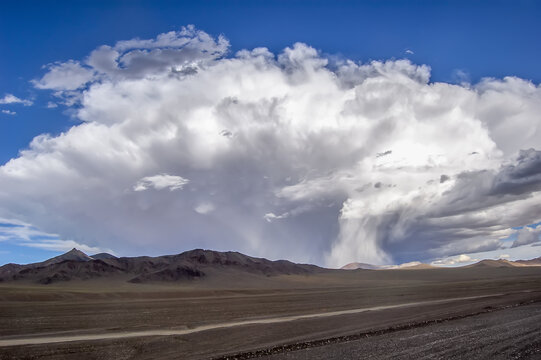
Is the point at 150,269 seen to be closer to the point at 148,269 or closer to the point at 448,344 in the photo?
the point at 148,269

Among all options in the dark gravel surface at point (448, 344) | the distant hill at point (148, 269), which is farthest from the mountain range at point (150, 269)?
the dark gravel surface at point (448, 344)

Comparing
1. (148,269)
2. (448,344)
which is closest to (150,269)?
(148,269)

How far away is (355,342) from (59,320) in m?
27.5

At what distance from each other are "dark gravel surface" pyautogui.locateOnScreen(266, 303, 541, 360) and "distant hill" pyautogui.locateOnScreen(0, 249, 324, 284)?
13337 centimetres

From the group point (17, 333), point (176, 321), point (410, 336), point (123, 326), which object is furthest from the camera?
point (176, 321)

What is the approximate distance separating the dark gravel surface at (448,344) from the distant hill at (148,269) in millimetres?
133369

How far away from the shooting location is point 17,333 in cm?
2859

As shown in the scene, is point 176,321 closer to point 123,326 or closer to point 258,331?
point 123,326

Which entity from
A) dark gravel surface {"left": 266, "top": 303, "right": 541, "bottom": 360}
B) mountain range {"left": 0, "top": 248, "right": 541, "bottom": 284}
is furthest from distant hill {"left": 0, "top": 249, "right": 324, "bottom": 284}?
dark gravel surface {"left": 266, "top": 303, "right": 541, "bottom": 360}

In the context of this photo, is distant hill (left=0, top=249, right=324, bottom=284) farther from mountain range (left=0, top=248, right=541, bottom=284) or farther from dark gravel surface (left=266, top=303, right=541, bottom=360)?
dark gravel surface (left=266, top=303, right=541, bottom=360)

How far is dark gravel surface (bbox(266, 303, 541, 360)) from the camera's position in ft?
52.9

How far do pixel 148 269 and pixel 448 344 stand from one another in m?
164

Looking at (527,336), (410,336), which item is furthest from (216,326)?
(527,336)

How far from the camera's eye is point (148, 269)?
169250 millimetres
